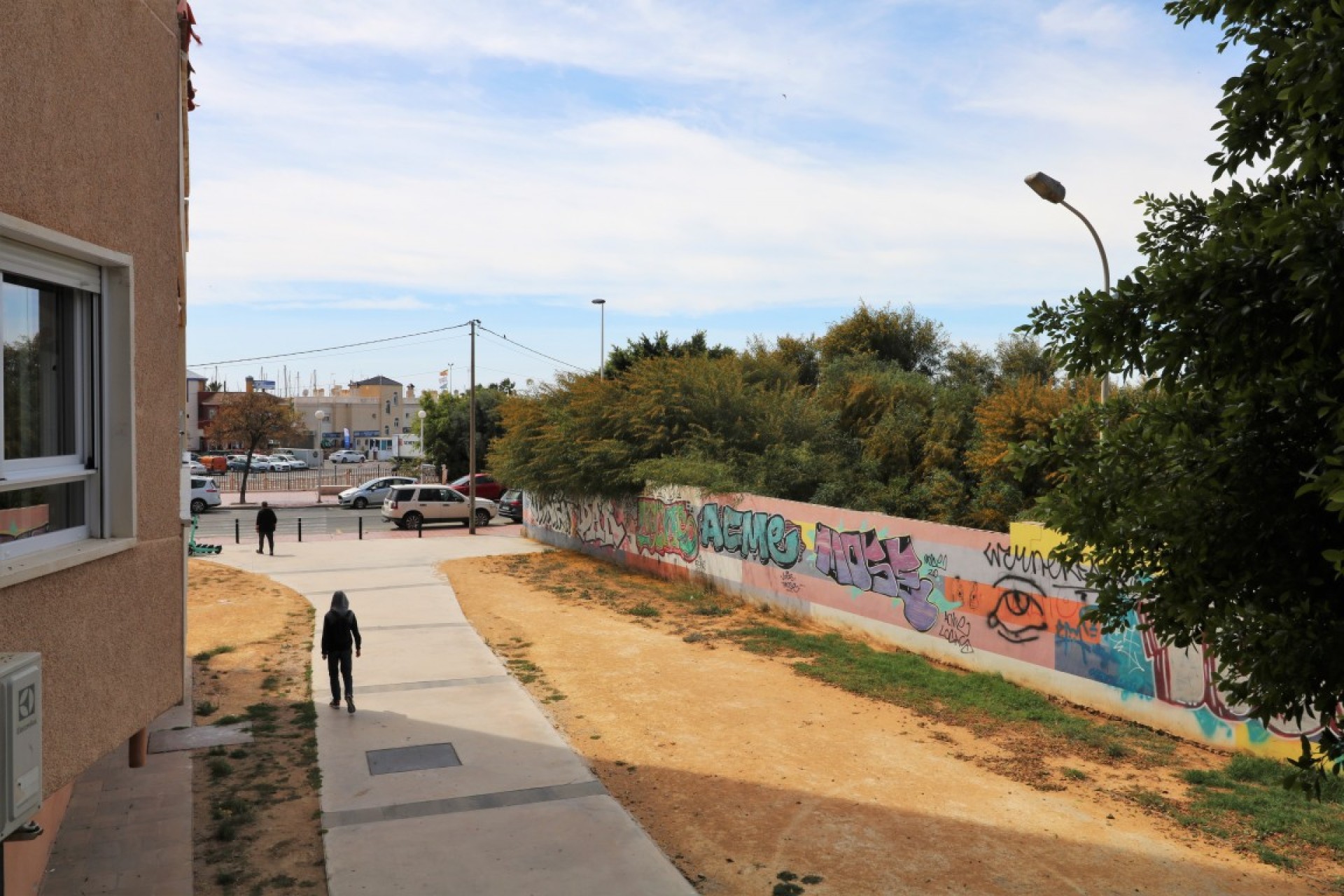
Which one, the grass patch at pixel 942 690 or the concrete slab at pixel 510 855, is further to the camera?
the grass patch at pixel 942 690

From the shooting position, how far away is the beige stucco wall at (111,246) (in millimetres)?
3998

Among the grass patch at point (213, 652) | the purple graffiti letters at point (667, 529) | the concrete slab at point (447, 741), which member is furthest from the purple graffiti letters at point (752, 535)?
the grass patch at point (213, 652)

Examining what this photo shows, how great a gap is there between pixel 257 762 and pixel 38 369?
6960 millimetres

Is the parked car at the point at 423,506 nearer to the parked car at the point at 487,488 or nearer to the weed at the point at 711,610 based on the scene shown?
the parked car at the point at 487,488

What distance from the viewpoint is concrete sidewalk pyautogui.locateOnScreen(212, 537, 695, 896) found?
7.49 meters

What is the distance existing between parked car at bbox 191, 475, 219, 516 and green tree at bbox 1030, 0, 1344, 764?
39685 millimetres

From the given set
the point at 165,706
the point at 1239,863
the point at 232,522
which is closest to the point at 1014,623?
the point at 1239,863

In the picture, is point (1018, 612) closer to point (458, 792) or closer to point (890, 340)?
point (458, 792)

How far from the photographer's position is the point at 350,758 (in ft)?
33.6

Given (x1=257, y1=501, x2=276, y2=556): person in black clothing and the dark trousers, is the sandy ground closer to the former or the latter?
the dark trousers

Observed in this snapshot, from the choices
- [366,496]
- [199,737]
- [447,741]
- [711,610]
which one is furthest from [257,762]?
[366,496]

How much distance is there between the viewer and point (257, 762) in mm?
10188

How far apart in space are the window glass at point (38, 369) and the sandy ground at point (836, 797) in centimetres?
538

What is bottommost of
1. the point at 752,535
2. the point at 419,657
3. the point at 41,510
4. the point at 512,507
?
the point at 419,657
